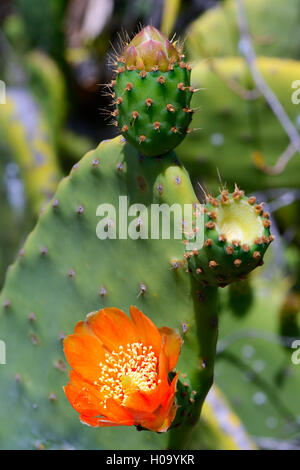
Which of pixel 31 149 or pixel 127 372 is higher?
pixel 31 149

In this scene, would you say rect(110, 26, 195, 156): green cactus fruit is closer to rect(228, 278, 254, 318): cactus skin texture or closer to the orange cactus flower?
the orange cactus flower

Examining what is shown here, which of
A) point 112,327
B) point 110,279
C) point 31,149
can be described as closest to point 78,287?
point 110,279

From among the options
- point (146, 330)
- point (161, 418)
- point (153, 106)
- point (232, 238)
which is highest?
point (153, 106)

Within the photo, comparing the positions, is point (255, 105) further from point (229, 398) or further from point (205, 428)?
point (205, 428)

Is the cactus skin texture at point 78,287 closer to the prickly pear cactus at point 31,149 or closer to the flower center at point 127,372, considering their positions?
the flower center at point 127,372

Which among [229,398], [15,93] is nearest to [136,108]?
[229,398]

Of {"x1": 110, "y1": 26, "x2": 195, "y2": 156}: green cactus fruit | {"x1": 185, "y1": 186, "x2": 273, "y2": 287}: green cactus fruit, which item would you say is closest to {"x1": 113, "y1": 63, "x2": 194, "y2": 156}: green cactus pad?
{"x1": 110, "y1": 26, "x2": 195, "y2": 156}: green cactus fruit

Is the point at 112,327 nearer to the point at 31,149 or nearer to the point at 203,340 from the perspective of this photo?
the point at 203,340
